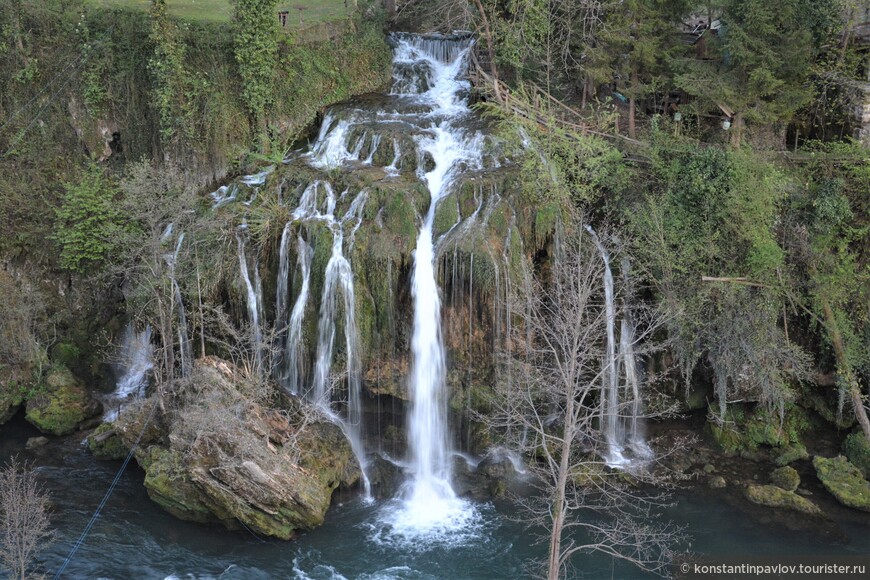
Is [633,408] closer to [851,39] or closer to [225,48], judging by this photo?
[851,39]

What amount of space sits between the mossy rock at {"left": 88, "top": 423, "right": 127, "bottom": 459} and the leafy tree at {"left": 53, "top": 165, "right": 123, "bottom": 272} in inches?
219

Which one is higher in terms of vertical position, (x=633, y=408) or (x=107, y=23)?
(x=107, y=23)

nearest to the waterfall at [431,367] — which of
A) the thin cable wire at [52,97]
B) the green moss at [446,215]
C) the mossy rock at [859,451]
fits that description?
the green moss at [446,215]

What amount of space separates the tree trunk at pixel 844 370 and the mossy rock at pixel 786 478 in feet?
6.88

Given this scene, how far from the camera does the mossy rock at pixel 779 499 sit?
1789 cm

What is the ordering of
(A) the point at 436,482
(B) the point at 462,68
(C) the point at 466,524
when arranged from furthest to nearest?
1. (B) the point at 462,68
2. (A) the point at 436,482
3. (C) the point at 466,524

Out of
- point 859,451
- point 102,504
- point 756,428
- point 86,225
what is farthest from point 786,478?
point 86,225

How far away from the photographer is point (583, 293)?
13.4 metres

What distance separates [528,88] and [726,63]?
6.13 metres

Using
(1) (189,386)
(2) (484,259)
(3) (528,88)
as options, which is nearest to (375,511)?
(1) (189,386)

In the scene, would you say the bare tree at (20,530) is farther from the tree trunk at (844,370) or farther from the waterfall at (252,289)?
the tree trunk at (844,370)

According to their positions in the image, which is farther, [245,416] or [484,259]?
[484,259]

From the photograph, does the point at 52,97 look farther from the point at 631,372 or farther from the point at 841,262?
the point at 841,262

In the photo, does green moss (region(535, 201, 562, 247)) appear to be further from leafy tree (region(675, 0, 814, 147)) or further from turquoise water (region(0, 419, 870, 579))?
turquoise water (region(0, 419, 870, 579))
